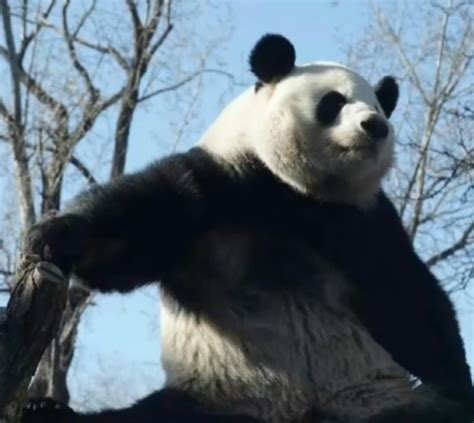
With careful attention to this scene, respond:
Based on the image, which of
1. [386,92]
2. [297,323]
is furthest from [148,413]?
[386,92]

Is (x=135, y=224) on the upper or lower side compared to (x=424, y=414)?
upper

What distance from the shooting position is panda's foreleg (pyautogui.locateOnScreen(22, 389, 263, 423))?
457cm

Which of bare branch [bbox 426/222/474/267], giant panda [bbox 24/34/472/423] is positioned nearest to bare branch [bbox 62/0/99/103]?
bare branch [bbox 426/222/474/267]

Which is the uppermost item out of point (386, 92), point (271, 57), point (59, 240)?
point (271, 57)

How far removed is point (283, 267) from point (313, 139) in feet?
1.91

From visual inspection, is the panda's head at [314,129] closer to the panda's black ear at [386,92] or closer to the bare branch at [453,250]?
the panda's black ear at [386,92]

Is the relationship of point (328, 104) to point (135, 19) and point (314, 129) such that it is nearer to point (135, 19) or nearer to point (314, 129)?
point (314, 129)

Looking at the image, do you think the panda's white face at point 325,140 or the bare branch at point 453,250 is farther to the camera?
the bare branch at point 453,250

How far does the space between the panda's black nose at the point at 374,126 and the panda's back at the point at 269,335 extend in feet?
1.90

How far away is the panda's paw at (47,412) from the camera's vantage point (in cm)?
453

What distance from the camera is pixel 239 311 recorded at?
510 cm

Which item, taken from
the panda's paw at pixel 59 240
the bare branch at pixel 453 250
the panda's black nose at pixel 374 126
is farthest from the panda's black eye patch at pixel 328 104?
the bare branch at pixel 453 250

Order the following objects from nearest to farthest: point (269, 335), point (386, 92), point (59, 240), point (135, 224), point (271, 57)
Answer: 1. point (59, 240)
2. point (135, 224)
3. point (269, 335)
4. point (271, 57)
5. point (386, 92)

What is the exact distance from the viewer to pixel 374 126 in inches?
201
